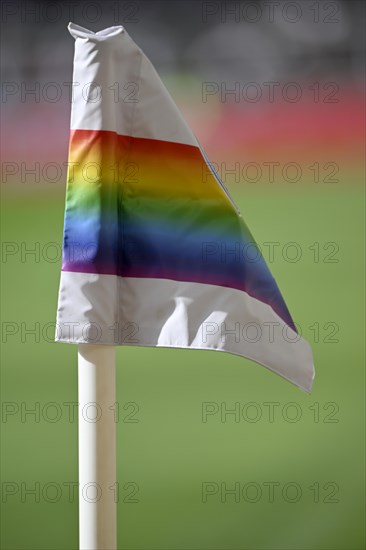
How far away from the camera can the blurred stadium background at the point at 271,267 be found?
219 centimetres

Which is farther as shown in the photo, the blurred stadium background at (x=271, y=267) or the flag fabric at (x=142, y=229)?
the blurred stadium background at (x=271, y=267)

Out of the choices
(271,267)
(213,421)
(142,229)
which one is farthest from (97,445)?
(271,267)

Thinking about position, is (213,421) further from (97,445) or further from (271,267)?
(97,445)

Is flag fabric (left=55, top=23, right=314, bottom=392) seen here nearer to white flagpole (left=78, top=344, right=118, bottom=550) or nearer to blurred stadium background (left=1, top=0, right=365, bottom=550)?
white flagpole (left=78, top=344, right=118, bottom=550)

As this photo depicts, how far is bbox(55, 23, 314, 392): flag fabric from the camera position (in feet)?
2.97

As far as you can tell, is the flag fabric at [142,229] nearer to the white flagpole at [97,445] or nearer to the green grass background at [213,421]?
the white flagpole at [97,445]

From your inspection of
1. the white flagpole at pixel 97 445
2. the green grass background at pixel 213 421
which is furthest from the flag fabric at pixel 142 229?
the green grass background at pixel 213 421

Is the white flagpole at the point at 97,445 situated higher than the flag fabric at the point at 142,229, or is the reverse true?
the flag fabric at the point at 142,229

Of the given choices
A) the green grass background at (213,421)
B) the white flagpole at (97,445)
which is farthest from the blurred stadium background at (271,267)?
the white flagpole at (97,445)

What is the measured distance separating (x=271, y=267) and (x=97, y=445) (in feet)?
4.86

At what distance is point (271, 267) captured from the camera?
234 cm

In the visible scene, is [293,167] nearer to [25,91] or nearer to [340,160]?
[340,160]

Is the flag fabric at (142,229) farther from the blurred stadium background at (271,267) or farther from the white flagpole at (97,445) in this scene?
the blurred stadium background at (271,267)

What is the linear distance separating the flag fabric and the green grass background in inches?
53.0
